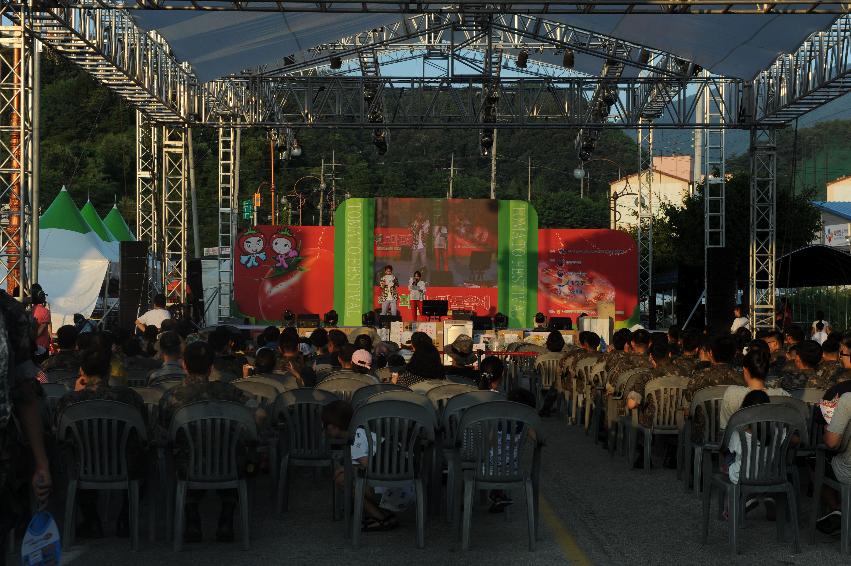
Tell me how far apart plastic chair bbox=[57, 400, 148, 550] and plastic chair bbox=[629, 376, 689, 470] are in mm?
4676

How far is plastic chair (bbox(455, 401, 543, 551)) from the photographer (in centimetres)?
698

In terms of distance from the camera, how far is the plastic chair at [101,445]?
22.5 ft

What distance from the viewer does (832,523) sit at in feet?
24.2

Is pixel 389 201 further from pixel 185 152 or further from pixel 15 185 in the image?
pixel 15 185

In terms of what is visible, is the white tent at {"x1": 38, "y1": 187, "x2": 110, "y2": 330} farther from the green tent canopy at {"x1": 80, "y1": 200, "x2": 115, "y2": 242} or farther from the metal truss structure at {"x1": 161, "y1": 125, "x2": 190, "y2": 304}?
the metal truss structure at {"x1": 161, "y1": 125, "x2": 190, "y2": 304}

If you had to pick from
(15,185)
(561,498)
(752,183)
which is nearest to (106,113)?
(752,183)

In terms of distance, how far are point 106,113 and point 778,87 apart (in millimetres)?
51907

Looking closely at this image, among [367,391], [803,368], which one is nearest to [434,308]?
[803,368]

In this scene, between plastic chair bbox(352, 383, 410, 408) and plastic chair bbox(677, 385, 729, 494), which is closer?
plastic chair bbox(352, 383, 410, 408)

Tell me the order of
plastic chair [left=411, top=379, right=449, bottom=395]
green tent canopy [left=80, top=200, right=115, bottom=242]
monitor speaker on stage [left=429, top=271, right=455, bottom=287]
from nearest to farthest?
plastic chair [left=411, top=379, right=449, bottom=395] → monitor speaker on stage [left=429, top=271, right=455, bottom=287] → green tent canopy [left=80, top=200, right=115, bottom=242]

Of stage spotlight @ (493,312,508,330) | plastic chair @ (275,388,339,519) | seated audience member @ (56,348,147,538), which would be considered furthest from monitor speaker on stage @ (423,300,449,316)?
seated audience member @ (56,348,147,538)

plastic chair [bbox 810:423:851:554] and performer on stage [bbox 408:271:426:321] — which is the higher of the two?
performer on stage [bbox 408:271:426:321]

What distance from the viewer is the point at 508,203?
28469 mm

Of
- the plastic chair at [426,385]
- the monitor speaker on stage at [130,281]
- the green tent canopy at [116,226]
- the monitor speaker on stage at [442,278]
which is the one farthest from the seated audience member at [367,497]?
the green tent canopy at [116,226]
